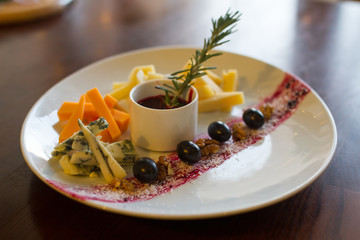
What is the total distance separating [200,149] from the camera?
1149mm

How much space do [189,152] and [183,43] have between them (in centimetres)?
109

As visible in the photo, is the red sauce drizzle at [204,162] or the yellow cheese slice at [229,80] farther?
the yellow cheese slice at [229,80]

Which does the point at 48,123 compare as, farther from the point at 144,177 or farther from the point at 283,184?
the point at 283,184

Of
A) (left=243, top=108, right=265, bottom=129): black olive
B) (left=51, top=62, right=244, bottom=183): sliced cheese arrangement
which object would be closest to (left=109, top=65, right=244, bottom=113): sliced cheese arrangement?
(left=51, top=62, right=244, bottom=183): sliced cheese arrangement

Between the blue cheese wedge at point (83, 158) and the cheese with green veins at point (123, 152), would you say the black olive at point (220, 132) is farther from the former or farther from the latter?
the blue cheese wedge at point (83, 158)

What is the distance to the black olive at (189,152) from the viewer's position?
3.54 feet

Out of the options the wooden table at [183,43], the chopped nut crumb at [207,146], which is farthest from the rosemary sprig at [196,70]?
the wooden table at [183,43]

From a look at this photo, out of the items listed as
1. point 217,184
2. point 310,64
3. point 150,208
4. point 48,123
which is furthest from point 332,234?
point 310,64

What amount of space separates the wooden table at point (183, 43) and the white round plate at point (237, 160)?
0.05 meters

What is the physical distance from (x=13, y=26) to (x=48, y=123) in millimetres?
1330

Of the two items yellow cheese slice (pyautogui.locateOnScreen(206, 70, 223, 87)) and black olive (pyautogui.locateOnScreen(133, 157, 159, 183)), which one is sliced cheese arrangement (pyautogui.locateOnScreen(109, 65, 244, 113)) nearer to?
yellow cheese slice (pyautogui.locateOnScreen(206, 70, 223, 87))

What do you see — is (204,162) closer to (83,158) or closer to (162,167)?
(162,167)

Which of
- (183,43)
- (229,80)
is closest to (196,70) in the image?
(229,80)

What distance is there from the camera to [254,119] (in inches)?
50.3
